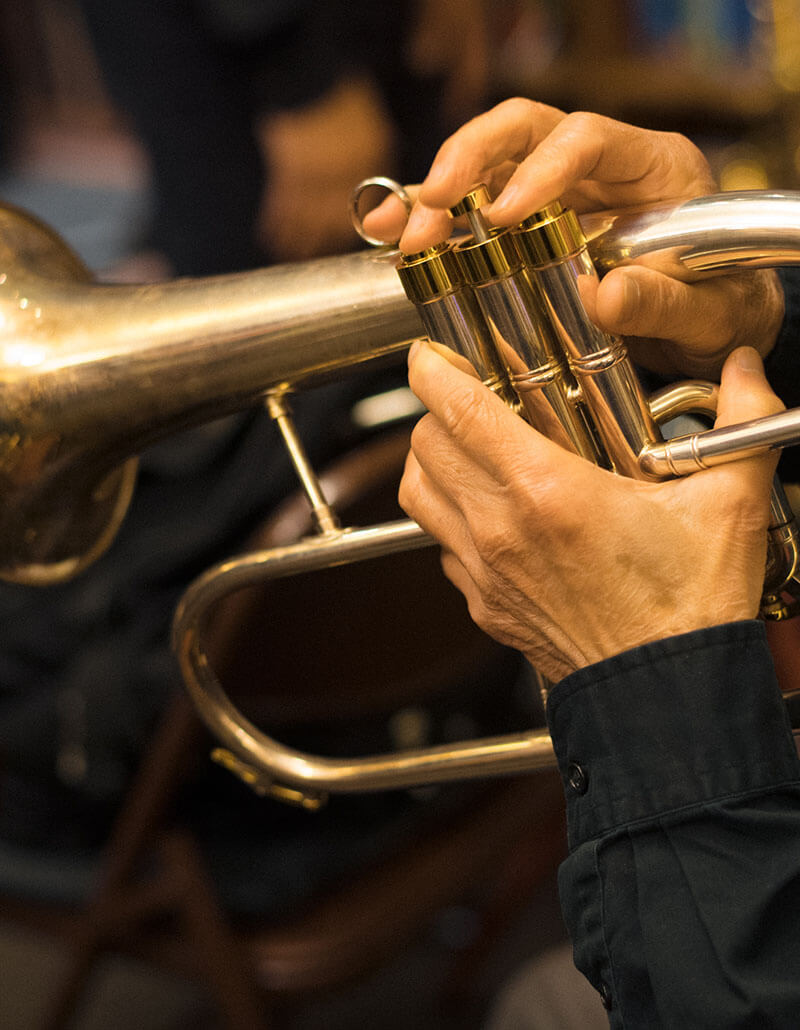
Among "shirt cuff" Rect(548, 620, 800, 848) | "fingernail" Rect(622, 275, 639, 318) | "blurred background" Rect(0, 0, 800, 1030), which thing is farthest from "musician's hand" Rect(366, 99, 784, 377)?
"blurred background" Rect(0, 0, 800, 1030)

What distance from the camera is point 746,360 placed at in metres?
0.53

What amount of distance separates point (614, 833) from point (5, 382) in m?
0.44

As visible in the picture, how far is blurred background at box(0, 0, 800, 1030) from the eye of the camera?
920 mm

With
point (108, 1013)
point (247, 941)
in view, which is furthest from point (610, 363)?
point (108, 1013)

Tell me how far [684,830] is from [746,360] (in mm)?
230

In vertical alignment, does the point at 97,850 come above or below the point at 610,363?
below

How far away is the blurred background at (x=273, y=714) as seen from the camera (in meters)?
0.92

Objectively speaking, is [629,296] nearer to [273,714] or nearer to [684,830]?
[684,830]

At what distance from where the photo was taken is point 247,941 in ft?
3.00

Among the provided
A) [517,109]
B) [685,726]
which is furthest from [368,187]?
[685,726]

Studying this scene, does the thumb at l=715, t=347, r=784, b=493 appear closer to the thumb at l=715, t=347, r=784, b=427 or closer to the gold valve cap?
the thumb at l=715, t=347, r=784, b=427

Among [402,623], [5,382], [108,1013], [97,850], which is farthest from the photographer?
[108,1013]

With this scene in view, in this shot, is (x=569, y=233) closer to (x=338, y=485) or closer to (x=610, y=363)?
(x=610, y=363)

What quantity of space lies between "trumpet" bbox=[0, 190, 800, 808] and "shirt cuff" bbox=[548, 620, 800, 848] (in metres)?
0.09
